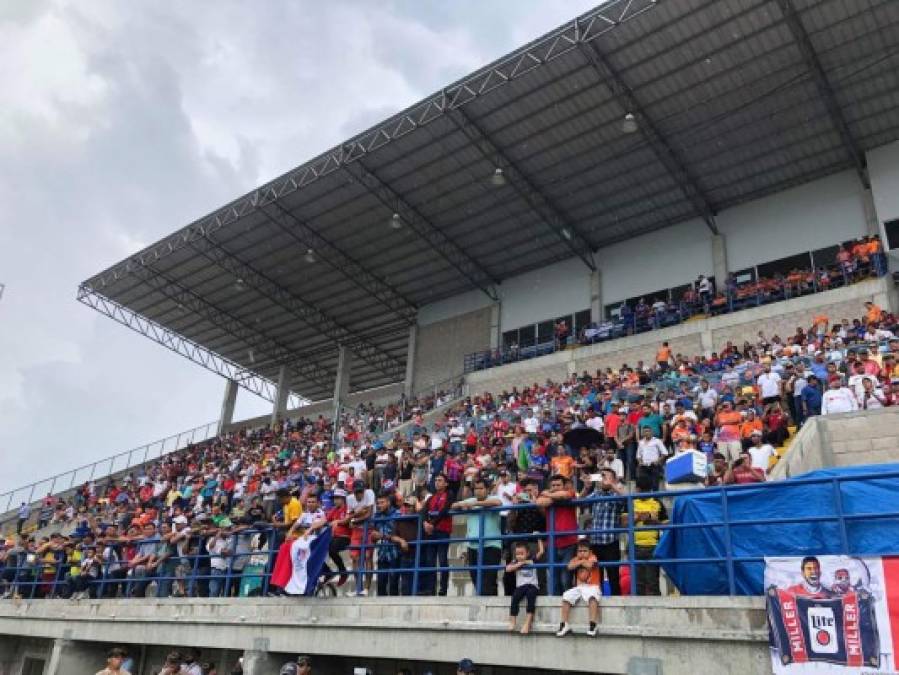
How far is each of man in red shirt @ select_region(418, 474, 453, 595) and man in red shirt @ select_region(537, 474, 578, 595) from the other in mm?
1652

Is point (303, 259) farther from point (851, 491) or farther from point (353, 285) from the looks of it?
point (851, 491)

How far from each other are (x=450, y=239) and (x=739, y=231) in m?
11.8

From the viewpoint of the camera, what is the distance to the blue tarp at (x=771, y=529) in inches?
262

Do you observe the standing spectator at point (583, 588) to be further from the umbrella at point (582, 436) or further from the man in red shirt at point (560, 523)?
the umbrella at point (582, 436)

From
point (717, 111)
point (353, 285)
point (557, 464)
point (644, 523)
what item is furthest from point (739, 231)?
point (644, 523)

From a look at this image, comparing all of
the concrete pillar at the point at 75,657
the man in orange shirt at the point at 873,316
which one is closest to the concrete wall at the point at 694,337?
the man in orange shirt at the point at 873,316

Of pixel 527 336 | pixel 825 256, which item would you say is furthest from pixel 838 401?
pixel 527 336

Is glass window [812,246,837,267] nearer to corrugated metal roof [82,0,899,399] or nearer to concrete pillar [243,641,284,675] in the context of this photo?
corrugated metal roof [82,0,899,399]

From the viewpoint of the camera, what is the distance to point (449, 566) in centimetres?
1025

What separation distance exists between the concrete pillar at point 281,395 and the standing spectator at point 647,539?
38.0 m

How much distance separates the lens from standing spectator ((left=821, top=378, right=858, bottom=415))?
13.2 meters

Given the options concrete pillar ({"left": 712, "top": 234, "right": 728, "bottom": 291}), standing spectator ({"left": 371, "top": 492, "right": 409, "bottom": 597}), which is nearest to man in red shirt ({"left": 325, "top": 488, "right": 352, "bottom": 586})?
standing spectator ({"left": 371, "top": 492, "right": 409, "bottom": 597})

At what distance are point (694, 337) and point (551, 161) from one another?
809 cm

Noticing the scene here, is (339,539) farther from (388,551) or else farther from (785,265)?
(785,265)
